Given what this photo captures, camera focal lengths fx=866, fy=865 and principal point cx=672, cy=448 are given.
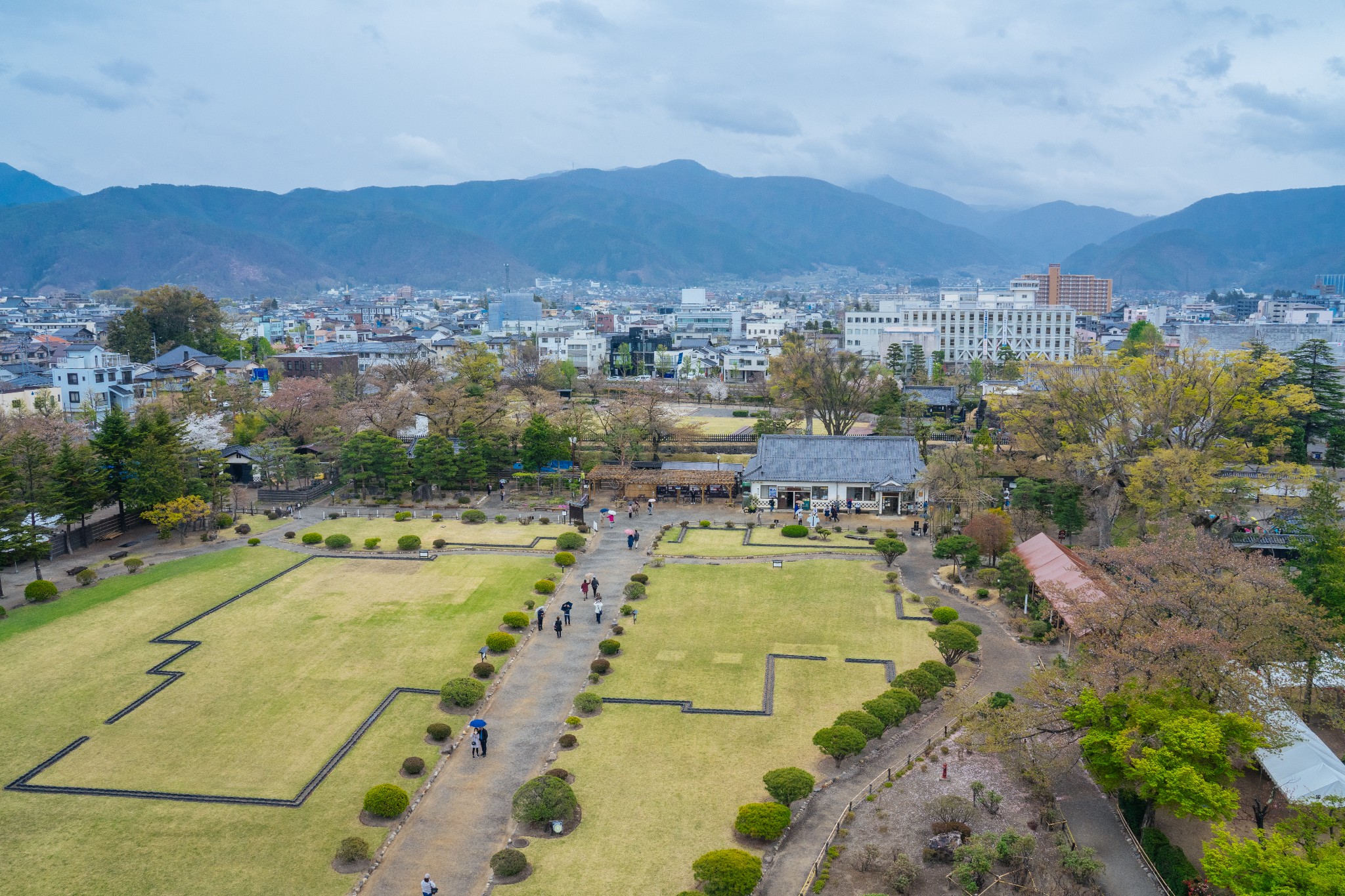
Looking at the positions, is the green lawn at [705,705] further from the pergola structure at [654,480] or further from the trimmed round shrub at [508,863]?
the pergola structure at [654,480]

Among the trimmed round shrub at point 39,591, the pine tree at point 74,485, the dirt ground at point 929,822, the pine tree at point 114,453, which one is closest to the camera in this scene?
the dirt ground at point 929,822

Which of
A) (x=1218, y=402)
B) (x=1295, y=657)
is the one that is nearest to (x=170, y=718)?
(x=1295, y=657)

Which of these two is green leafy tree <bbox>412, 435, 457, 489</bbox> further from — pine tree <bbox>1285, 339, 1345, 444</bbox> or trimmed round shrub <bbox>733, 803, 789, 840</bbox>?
pine tree <bbox>1285, 339, 1345, 444</bbox>

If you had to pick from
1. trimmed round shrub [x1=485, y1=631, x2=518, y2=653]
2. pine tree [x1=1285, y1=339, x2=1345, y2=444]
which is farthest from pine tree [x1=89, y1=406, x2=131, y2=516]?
pine tree [x1=1285, y1=339, x2=1345, y2=444]

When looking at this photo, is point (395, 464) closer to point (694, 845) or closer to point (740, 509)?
point (740, 509)

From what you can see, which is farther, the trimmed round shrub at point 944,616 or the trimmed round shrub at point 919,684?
the trimmed round shrub at point 944,616

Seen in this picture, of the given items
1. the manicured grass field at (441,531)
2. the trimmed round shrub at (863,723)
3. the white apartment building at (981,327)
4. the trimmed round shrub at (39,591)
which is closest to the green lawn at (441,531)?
the manicured grass field at (441,531)

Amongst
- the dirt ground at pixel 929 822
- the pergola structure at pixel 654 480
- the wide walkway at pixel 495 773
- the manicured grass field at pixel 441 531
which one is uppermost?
the pergola structure at pixel 654 480
